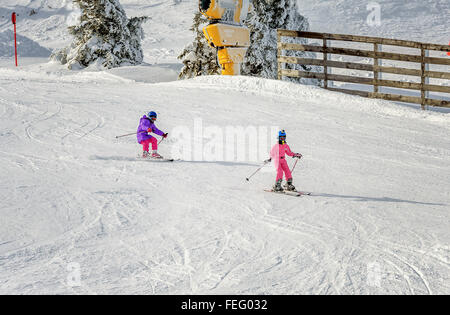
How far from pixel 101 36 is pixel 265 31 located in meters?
7.70

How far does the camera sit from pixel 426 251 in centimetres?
546

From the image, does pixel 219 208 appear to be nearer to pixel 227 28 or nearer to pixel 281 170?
pixel 281 170

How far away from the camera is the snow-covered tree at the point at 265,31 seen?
2155 centimetres

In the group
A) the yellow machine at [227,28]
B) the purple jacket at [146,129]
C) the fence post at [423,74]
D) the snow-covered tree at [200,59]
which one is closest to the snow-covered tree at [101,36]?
the snow-covered tree at [200,59]

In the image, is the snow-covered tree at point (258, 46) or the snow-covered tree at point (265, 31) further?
the snow-covered tree at point (265, 31)

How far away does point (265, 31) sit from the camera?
21.6 m

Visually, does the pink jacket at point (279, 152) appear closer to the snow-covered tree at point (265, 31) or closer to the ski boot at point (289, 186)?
the ski boot at point (289, 186)

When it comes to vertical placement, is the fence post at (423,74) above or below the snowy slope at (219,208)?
above

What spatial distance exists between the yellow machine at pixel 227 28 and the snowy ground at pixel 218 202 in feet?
6.20

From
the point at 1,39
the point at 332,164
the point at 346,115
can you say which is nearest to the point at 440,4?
the point at 1,39

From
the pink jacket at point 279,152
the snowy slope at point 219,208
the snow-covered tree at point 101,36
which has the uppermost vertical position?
the snow-covered tree at point 101,36

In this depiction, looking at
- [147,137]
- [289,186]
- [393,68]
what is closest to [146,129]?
[147,137]

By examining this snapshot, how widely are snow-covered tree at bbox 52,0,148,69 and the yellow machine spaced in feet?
34.2

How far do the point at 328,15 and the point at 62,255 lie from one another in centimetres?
4119
